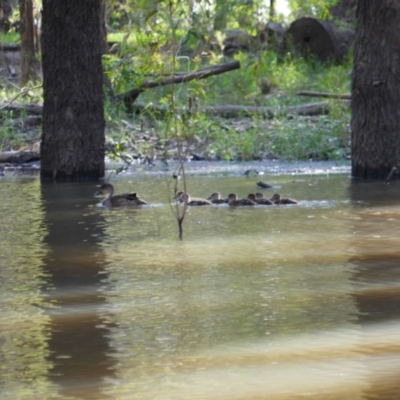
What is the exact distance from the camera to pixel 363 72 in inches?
621

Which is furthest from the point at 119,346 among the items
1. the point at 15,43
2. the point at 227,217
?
the point at 15,43

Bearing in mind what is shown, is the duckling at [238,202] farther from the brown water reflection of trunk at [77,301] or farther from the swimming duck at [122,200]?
the brown water reflection of trunk at [77,301]

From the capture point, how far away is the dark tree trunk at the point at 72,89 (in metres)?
15.9

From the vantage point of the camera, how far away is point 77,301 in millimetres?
6781

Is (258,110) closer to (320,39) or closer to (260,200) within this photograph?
(320,39)

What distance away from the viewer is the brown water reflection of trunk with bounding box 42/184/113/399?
5.10 metres

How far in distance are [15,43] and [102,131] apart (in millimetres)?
19312

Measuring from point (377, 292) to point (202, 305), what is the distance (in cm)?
112

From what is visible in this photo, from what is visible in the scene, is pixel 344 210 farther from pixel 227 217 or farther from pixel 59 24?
pixel 59 24

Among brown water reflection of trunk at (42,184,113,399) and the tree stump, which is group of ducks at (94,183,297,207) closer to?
brown water reflection of trunk at (42,184,113,399)

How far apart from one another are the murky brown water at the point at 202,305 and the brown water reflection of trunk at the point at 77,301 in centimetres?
1

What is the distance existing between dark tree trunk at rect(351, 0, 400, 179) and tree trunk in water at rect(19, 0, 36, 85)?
12.6m

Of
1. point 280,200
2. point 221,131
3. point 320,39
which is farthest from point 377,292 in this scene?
point 320,39

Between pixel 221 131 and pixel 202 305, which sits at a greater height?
pixel 221 131
